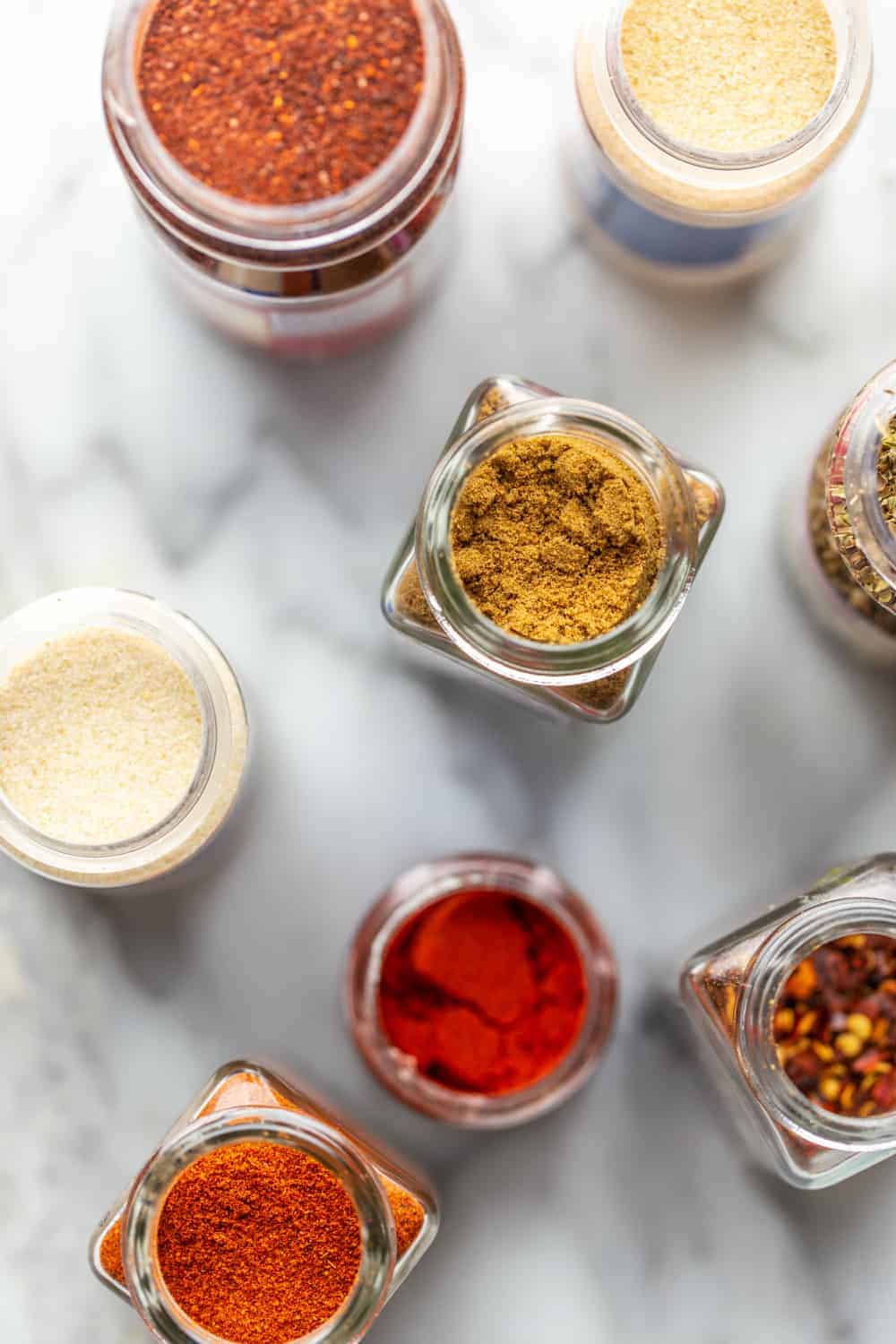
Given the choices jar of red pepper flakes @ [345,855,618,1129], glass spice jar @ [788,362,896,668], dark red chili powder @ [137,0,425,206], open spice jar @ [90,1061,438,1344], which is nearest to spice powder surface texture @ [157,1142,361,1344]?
open spice jar @ [90,1061,438,1344]

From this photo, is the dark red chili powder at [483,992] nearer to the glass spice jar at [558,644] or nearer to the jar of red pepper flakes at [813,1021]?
the jar of red pepper flakes at [813,1021]

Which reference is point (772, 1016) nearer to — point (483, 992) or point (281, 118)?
point (483, 992)

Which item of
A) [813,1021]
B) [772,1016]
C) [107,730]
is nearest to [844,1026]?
[813,1021]

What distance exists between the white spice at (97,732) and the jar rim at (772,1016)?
Result: 57 cm

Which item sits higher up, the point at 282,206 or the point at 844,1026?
the point at 282,206

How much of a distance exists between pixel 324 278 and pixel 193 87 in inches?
8.0

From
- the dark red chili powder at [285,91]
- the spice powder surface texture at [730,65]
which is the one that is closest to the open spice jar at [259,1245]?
the dark red chili powder at [285,91]

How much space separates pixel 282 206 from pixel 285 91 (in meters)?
0.11

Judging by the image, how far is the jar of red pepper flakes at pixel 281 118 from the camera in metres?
1.14

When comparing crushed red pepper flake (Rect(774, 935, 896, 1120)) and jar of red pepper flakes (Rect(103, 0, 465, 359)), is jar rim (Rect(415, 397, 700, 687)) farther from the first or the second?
crushed red pepper flake (Rect(774, 935, 896, 1120))

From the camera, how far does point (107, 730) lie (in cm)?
123

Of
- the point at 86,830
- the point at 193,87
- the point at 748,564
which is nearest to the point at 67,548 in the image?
the point at 86,830

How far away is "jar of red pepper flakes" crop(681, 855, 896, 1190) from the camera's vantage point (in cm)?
115

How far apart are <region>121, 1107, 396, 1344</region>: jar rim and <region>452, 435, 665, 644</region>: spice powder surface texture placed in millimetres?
485
